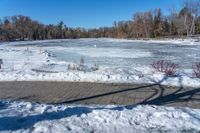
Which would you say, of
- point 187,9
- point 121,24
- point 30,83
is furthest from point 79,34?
point 30,83

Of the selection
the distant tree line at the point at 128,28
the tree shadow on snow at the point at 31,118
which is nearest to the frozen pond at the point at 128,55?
the tree shadow on snow at the point at 31,118

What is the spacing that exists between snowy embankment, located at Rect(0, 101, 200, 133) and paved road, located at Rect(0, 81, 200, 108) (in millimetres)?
1107

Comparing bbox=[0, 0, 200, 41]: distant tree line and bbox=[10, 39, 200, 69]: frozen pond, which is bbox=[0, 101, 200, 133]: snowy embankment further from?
bbox=[0, 0, 200, 41]: distant tree line

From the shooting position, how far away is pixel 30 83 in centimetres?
954

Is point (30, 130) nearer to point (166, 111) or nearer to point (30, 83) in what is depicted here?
point (166, 111)

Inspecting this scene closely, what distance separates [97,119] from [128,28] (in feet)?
377

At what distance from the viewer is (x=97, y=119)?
5.25m

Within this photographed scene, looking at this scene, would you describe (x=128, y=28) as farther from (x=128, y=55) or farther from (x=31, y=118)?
(x=31, y=118)

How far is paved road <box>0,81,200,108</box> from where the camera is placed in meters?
7.07

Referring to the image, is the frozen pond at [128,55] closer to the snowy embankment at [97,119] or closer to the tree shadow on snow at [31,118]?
the snowy embankment at [97,119]

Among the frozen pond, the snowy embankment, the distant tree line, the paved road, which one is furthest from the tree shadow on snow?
the distant tree line

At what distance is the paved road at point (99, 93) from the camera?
707 centimetres

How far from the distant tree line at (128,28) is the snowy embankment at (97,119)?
86.5 metres

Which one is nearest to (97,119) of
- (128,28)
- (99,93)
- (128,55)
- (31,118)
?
(31,118)
